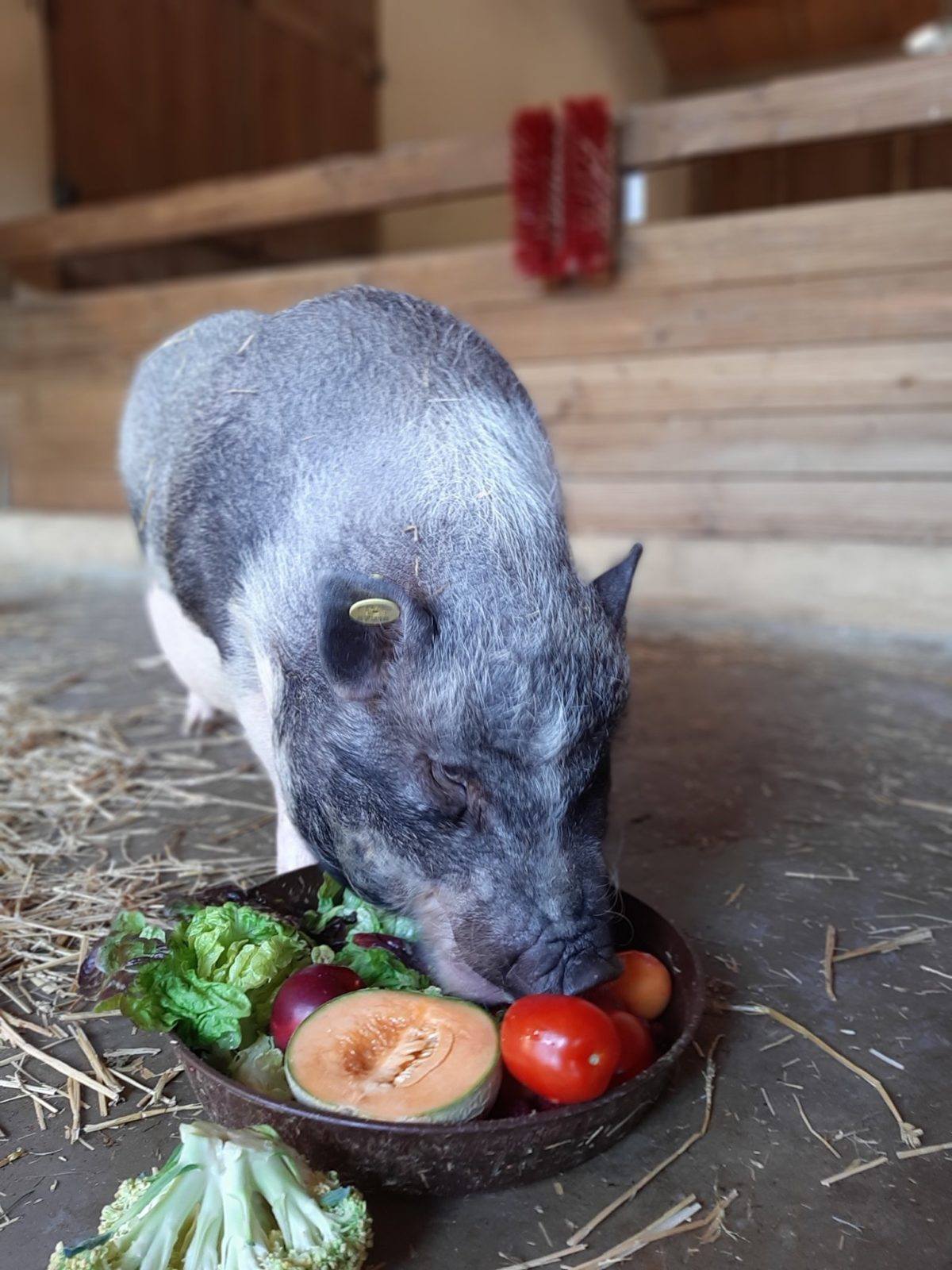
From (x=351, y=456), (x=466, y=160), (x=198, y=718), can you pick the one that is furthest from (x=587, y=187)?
(x=351, y=456)

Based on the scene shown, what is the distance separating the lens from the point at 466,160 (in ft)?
19.4

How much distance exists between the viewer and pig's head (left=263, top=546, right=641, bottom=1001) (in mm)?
1580

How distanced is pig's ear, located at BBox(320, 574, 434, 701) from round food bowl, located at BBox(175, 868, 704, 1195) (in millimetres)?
597

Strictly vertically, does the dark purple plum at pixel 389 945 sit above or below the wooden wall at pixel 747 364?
below

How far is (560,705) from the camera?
5.24 ft

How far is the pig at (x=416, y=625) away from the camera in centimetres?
159

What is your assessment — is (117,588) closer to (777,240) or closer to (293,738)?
(777,240)

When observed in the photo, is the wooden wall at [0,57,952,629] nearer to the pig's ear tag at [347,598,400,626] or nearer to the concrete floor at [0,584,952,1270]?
the concrete floor at [0,584,952,1270]

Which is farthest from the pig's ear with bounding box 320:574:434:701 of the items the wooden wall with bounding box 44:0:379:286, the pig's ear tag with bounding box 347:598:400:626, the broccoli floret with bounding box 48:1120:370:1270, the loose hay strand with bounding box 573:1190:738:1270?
the wooden wall with bounding box 44:0:379:286

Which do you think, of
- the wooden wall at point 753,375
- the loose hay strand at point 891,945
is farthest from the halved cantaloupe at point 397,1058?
the wooden wall at point 753,375

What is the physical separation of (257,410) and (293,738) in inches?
31.9

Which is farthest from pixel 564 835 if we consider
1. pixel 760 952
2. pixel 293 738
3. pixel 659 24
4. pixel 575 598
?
pixel 659 24

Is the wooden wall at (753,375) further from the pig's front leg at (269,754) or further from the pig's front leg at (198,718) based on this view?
the pig's front leg at (269,754)

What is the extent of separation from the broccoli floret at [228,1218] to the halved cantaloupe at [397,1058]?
0.38 ft
